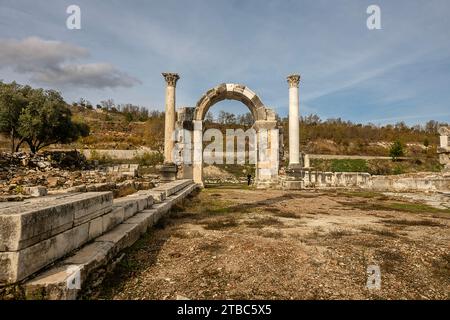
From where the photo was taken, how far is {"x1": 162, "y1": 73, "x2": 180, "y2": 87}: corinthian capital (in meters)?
17.2

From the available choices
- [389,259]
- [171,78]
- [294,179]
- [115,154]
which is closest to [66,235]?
[389,259]

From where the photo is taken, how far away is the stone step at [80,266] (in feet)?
Answer: 7.98

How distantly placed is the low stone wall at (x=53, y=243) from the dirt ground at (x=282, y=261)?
307 millimetres

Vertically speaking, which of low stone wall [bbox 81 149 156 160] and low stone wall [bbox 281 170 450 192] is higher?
low stone wall [bbox 81 149 156 160]

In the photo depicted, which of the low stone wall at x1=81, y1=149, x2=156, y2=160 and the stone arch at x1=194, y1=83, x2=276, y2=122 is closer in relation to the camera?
the stone arch at x1=194, y1=83, x2=276, y2=122

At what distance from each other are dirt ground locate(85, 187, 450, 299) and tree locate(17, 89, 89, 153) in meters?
29.9

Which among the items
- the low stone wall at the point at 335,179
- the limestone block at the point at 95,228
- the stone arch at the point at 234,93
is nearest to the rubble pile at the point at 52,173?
the stone arch at the point at 234,93

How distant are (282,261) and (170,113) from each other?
1457 cm

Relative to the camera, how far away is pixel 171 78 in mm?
17266

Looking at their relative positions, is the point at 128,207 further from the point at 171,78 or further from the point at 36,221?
the point at 171,78

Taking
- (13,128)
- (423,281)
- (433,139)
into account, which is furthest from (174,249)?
(433,139)

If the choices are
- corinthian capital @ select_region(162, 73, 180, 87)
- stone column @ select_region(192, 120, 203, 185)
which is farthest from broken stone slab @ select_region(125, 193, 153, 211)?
corinthian capital @ select_region(162, 73, 180, 87)

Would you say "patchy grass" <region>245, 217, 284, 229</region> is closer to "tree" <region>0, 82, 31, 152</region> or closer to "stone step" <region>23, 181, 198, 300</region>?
"stone step" <region>23, 181, 198, 300</region>

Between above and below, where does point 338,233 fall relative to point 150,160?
below
